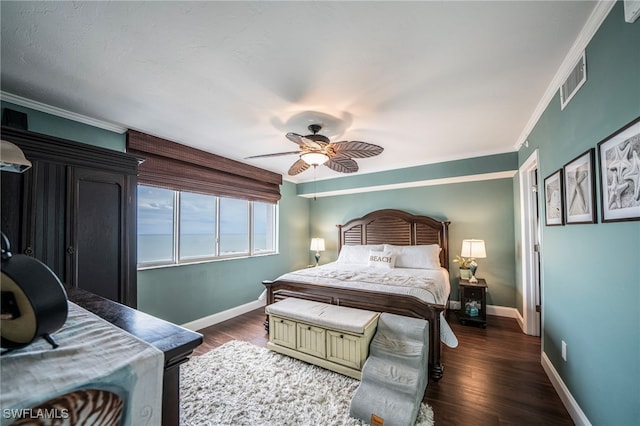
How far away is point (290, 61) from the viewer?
5.61 ft

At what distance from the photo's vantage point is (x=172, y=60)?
170 cm

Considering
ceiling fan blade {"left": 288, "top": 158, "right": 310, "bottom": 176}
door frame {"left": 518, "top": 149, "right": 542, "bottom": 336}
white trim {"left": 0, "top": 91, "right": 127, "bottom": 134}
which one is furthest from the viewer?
door frame {"left": 518, "top": 149, "right": 542, "bottom": 336}

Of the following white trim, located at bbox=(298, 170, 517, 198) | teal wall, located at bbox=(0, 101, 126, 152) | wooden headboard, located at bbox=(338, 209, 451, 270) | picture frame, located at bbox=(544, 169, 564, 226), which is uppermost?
teal wall, located at bbox=(0, 101, 126, 152)

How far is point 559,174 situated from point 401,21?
1718mm

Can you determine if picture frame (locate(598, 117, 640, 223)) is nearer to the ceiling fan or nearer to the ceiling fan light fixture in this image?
the ceiling fan

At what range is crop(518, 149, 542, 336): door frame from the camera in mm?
3104

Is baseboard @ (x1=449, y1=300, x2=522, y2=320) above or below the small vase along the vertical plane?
below

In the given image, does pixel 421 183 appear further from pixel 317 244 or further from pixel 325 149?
pixel 325 149

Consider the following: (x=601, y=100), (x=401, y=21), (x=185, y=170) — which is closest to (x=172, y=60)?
(x=401, y=21)

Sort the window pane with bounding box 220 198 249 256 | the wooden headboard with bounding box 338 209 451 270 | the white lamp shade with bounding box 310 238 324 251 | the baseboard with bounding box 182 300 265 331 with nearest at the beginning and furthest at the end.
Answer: the baseboard with bounding box 182 300 265 331
the window pane with bounding box 220 198 249 256
the wooden headboard with bounding box 338 209 451 270
the white lamp shade with bounding box 310 238 324 251

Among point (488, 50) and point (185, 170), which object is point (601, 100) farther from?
point (185, 170)

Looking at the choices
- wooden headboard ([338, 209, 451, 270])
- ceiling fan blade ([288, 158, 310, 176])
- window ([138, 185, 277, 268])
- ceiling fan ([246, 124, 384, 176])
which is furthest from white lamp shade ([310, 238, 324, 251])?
ceiling fan ([246, 124, 384, 176])

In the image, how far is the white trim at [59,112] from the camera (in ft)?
6.81

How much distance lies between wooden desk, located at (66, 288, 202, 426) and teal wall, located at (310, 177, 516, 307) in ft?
13.6
